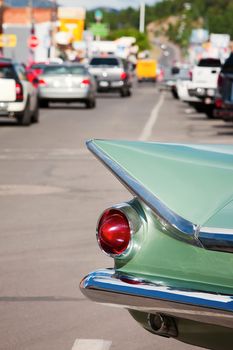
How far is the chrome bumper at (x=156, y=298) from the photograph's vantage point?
466cm

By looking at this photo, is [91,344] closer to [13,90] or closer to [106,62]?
[13,90]

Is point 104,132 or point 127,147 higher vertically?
point 127,147

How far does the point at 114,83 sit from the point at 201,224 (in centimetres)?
5461

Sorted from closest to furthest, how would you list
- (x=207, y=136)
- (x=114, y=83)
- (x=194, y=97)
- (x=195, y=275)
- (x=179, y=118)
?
(x=195, y=275) < (x=207, y=136) < (x=179, y=118) < (x=194, y=97) < (x=114, y=83)

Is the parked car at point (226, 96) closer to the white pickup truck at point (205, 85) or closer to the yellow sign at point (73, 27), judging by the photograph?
the white pickup truck at point (205, 85)

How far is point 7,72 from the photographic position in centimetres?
2911

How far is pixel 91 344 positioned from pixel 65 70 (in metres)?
35.2

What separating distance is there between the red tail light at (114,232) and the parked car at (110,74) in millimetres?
53778

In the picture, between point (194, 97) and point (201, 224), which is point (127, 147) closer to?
point (201, 224)

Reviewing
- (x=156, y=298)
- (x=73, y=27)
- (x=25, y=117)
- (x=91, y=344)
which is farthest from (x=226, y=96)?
(x=73, y=27)

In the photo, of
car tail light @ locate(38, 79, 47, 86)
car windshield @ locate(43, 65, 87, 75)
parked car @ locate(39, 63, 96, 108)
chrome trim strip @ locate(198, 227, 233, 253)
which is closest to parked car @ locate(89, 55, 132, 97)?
car windshield @ locate(43, 65, 87, 75)

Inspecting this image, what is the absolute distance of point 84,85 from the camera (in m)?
40.8

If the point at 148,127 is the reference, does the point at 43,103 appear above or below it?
below

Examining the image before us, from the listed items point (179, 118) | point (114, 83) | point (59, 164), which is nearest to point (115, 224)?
point (59, 164)
